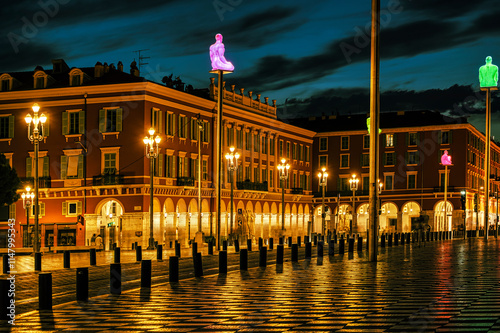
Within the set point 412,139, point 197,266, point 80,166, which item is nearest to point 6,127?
point 80,166

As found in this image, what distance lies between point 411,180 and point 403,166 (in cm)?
203

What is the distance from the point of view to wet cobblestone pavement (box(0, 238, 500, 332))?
38.6 feet

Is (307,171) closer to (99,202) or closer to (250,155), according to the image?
(250,155)

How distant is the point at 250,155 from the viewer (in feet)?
280

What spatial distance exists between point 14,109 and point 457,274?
54211 mm

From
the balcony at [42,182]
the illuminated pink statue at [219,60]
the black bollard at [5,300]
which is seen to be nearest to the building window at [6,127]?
the balcony at [42,182]

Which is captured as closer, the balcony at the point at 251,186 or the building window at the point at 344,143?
the balcony at the point at 251,186

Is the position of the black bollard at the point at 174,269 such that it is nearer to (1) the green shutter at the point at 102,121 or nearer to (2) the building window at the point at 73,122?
(1) the green shutter at the point at 102,121

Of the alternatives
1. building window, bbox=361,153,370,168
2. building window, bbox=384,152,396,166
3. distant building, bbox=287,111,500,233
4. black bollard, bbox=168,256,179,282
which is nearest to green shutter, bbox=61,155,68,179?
distant building, bbox=287,111,500,233

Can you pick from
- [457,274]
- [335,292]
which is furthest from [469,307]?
[457,274]

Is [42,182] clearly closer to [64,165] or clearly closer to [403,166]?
[64,165]

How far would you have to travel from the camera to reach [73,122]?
67625 millimetres

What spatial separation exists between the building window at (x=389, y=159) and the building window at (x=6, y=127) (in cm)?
5234

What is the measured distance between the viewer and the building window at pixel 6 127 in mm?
69438
